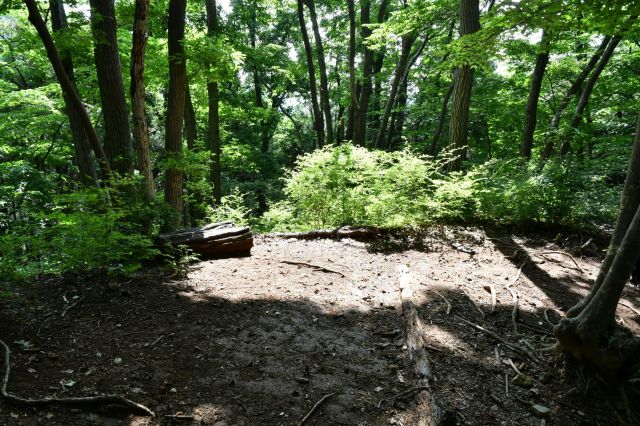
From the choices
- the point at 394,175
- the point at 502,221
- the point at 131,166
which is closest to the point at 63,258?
the point at 131,166

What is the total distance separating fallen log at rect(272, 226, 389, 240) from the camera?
7180mm

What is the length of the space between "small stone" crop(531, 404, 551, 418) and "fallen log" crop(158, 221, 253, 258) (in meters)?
4.38

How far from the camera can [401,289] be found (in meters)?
4.77

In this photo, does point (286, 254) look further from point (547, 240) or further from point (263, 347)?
point (547, 240)

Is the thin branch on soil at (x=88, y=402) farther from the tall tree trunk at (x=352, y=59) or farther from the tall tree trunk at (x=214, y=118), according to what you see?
the tall tree trunk at (x=352, y=59)

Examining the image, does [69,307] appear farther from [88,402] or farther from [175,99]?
[175,99]

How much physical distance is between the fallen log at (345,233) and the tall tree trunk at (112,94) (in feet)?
10.9

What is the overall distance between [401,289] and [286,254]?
227 centimetres

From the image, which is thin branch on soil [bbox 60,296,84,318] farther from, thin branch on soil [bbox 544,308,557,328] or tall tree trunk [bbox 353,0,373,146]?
tall tree trunk [bbox 353,0,373,146]

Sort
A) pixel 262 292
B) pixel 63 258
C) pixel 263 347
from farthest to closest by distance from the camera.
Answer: pixel 262 292, pixel 63 258, pixel 263 347

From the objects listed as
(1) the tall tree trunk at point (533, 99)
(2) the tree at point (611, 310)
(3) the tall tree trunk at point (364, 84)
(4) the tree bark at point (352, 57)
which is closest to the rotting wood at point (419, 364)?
(2) the tree at point (611, 310)

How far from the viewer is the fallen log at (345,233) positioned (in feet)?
23.6

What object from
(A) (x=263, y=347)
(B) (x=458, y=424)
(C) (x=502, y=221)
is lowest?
(B) (x=458, y=424)

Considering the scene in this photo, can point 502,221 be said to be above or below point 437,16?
below
